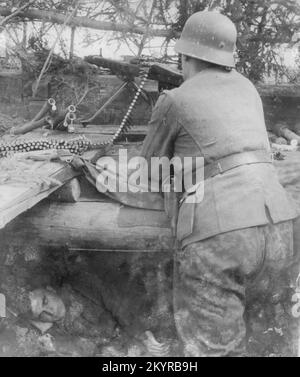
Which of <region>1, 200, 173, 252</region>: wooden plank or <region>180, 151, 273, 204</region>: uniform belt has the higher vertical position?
<region>180, 151, 273, 204</region>: uniform belt

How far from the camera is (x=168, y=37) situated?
711cm

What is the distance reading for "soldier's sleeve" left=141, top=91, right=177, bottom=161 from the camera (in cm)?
338

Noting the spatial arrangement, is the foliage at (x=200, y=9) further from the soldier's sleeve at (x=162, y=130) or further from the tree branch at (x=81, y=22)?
the soldier's sleeve at (x=162, y=130)

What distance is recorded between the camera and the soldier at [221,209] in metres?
3.17

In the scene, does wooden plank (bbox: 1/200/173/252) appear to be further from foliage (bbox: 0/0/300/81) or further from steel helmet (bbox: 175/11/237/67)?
foliage (bbox: 0/0/300/81)

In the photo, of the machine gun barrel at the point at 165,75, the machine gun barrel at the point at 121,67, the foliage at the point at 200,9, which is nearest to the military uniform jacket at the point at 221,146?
the machine gun barrel at the point at 165,75

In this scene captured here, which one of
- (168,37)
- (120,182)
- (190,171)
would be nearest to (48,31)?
(168,37)

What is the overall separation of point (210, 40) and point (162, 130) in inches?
25.9

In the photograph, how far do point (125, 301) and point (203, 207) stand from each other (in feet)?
4.92

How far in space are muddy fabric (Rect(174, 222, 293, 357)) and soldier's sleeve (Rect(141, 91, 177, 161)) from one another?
27.5 inches

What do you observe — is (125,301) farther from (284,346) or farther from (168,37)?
(168,37)

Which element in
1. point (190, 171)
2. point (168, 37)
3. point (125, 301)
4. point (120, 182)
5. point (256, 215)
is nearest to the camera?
point (256, 215)

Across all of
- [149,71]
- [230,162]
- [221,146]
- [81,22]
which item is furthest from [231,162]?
[81,22]

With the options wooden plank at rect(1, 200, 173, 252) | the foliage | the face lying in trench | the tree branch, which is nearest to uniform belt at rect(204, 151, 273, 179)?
wooden plank at rect(1, 200, 173, 252)
